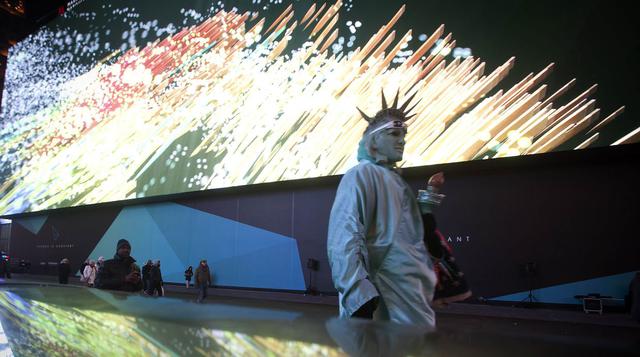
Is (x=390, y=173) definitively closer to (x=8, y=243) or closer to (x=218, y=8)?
(x=218, y=8)

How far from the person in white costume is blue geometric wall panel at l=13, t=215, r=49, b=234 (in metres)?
20.2

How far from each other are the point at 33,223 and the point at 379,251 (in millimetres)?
21324

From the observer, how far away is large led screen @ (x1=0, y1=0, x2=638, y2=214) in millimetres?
7496

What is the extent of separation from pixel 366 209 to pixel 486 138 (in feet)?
20.6

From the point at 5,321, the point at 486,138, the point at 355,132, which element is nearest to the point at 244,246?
the point at 355,132

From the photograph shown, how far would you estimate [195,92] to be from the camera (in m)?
11.0

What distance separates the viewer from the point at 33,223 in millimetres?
18797

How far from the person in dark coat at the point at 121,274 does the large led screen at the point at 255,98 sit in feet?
17.8

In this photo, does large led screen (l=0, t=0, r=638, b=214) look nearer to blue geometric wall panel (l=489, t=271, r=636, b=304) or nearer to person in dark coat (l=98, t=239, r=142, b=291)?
blue geometric wall panel (l=489, t=271, r=636, b=304)

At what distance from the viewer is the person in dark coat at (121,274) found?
146 inches

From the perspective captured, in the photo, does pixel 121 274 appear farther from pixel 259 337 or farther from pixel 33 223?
pixel 33 223

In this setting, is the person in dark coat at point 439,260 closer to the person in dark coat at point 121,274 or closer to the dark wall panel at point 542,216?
the person in dark coat at point 121,274

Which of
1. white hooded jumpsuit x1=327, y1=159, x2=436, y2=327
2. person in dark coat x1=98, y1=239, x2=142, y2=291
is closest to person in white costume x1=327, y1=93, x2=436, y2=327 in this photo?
white hooded jumpsuit x1=327, y1=159, x2=436, y2=327

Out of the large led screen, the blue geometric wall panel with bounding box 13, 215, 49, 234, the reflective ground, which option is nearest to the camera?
Answer: the reflective ground
